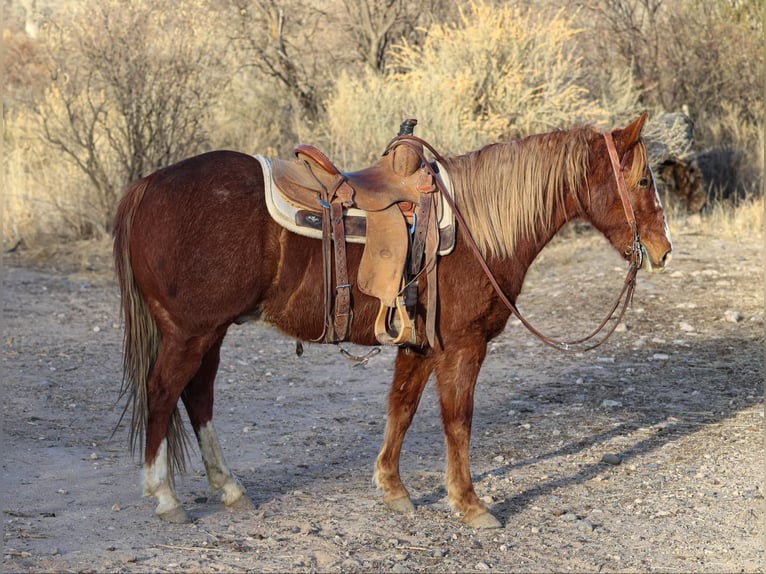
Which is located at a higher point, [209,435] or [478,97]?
[478,97]

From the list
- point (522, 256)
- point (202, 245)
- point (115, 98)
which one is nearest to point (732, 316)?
point (522, 256)

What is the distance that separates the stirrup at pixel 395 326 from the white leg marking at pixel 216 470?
992mm

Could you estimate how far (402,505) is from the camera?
450 cm

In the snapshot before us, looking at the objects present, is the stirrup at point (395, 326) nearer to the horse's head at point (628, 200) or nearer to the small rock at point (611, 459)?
the horse's head at point (628, 200)

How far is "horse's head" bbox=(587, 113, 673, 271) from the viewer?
4.43m

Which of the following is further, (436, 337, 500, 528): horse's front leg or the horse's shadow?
the horse's shadow

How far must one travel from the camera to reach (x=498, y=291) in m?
4.29

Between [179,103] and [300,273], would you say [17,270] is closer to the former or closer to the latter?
[179,103]

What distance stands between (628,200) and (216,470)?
2.45m

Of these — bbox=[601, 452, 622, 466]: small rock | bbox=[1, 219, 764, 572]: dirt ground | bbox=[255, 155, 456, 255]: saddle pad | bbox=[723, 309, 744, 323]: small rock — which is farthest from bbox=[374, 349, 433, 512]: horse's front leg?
bbox=[723, 309, 744, 323]: small rock

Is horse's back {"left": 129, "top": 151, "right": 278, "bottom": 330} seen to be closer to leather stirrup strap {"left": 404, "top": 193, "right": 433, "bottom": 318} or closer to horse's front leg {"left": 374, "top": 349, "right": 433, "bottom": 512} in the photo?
leather stirrup strap {"left": 404, "top": 193, "right": 433, "bottom": 318}

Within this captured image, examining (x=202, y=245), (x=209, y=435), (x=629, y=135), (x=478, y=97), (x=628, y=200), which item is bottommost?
(x=209, y=435)

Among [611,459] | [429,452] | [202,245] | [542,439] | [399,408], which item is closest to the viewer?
[202,245]

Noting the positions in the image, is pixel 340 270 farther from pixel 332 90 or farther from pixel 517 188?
pixel 332 90
